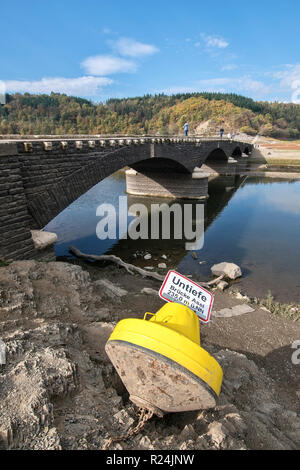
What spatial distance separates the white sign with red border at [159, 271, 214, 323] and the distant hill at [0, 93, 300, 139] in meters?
93.0

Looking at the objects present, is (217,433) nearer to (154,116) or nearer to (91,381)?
(91,381)

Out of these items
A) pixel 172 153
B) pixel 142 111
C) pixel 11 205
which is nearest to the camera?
pixel 11 205

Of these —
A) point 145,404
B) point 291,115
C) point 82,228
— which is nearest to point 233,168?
point 82,228

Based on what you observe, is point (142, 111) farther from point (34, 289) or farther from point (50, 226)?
point (34, 289)

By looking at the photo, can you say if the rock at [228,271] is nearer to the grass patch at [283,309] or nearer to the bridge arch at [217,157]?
the grass patch at [283,309]

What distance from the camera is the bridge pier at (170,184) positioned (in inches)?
1164

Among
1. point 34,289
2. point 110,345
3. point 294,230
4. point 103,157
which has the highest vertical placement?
point 103,157

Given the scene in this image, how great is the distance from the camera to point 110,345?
2787 mm

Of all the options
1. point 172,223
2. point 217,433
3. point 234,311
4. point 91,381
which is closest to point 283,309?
point 234,311

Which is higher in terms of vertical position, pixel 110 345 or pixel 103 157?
pixel 103 157

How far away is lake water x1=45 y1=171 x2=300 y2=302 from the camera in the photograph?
43.4 ft

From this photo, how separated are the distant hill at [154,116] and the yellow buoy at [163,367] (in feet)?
308

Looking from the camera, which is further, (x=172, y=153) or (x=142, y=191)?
(x=142, y=191)
